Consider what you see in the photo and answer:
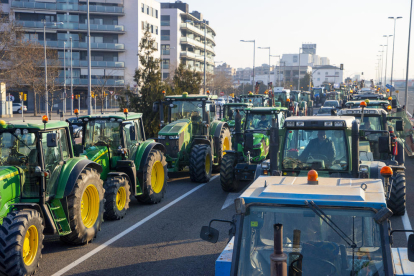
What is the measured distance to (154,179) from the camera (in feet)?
42.8

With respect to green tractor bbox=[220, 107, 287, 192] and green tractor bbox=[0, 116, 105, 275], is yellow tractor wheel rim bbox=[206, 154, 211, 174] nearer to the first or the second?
green tractor bbox=[220, 107, 287, 192]

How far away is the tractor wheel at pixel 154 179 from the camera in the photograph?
1200 cm

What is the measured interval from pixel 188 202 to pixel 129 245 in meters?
3.80

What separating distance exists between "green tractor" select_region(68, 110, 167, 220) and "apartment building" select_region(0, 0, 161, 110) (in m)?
52.0

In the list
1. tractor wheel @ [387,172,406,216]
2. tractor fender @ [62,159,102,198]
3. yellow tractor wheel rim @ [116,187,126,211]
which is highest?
tractor fender @ [62,159,102,198]

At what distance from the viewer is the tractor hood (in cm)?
1532

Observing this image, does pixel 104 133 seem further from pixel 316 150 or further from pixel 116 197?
pixel 316 150

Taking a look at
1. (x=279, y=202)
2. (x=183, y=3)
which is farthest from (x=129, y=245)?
(x=183, y=3)

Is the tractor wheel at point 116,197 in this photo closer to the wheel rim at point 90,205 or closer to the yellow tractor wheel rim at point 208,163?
the wheel rim at point 90,205

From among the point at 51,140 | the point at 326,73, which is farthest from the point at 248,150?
the point at 326,73

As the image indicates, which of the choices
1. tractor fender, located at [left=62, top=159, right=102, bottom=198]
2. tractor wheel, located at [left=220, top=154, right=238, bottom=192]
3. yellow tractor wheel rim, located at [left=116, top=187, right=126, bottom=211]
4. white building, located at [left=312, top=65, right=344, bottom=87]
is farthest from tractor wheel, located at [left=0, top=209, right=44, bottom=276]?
white building, located at [left=312, top=65, right=344, bottom=87]

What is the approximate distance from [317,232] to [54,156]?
593cm

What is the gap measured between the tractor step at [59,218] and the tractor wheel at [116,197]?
208 centimetres

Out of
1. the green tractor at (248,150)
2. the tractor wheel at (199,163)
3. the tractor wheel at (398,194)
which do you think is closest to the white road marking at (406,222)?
the tractor wheel at (398,194)
